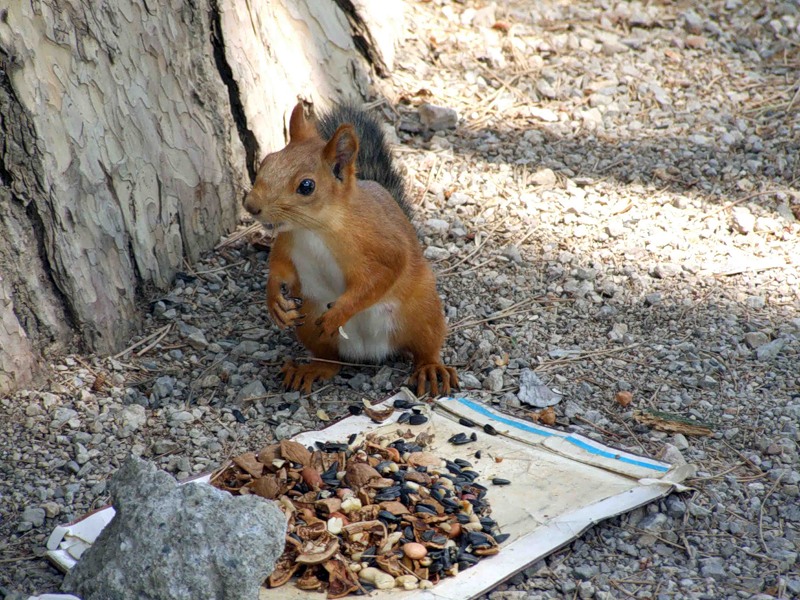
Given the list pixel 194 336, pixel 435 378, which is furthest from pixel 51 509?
pixel 435 378

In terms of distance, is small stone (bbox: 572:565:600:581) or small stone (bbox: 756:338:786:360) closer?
small stone (bbox: 572:565:600:581)

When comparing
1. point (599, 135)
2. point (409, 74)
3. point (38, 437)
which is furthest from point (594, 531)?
point (409, 74)

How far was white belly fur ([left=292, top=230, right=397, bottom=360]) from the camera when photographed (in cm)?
237

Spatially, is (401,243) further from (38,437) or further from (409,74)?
(409,74)

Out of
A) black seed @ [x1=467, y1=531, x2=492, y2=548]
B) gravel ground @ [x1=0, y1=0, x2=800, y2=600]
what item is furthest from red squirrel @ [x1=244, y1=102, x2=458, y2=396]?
black seed @ [x1=467, y1=531, x2=492, y2=548]

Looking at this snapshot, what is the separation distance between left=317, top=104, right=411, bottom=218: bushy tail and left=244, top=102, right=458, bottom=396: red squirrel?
0.18 m

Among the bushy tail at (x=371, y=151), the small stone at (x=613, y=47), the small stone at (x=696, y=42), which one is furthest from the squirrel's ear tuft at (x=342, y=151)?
the small stone at (x=696, y=42)

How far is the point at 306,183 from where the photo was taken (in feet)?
7.29

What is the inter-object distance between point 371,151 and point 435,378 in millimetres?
766

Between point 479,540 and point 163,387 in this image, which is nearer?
point 479,540

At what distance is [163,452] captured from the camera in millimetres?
2201

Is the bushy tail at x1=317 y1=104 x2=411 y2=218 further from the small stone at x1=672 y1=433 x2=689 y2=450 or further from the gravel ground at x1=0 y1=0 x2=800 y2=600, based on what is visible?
the small stone at x1=672 y1=433 x2=689 y2=450

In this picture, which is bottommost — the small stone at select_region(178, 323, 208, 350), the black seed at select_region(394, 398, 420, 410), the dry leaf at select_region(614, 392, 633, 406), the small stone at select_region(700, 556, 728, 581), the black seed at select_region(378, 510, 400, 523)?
the small stone at select_region(700, 556, 728, 581)

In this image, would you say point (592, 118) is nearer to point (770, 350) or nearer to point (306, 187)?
point (770, 350)
